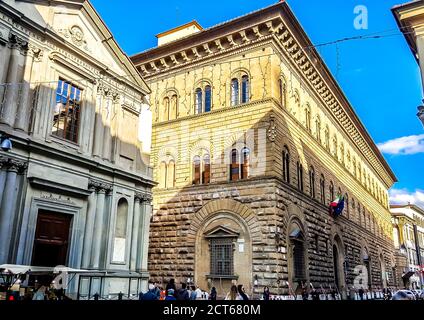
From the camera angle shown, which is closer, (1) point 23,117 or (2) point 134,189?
(1) point 23,117

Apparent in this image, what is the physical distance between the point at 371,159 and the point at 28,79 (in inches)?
1738

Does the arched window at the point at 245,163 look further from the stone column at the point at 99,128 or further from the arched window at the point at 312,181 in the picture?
the stone column at the point at 99,128

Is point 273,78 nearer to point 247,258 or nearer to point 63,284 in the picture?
point 247,258

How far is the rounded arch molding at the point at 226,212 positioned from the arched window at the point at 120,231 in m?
6.67

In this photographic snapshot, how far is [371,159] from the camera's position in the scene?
164 feet

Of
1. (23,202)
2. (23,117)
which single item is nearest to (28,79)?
(23,117)

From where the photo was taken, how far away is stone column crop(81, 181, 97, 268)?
15.7 metres

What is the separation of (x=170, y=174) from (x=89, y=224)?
34.4 feet

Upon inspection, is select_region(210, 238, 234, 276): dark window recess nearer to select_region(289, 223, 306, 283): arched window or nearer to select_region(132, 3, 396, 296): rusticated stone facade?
select_region(132, 3, 396, 296): rusticated stone facade

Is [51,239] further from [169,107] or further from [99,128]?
[169,107]

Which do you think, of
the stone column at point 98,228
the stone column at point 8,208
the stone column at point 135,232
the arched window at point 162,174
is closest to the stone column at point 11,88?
the stone column at point 8,208

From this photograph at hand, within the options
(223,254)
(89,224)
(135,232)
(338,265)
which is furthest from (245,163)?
(338,265)

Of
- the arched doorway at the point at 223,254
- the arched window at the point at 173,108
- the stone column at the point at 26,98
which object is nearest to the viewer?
the stone column at the point at 26,98

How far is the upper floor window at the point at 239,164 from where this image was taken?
23203mm
